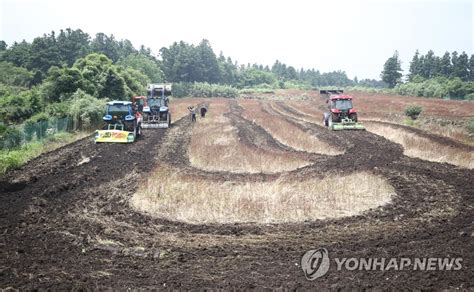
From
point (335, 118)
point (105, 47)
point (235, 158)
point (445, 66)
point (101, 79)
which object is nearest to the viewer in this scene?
point (235, 158)

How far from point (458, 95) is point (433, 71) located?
39.3 m

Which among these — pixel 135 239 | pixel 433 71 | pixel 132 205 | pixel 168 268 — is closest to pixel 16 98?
pixel 132 205

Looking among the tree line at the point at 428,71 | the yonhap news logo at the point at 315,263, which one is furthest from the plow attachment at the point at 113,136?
the tree line at the point at 428,71

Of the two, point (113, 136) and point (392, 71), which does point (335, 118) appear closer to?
point (113, 136)

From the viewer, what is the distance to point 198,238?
8266 mm

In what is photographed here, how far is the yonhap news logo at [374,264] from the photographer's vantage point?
6582mm

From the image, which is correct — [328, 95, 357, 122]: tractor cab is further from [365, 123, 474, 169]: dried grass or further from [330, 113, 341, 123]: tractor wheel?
[365, 123, 474, 169]: dried grass

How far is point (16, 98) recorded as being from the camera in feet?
82.8

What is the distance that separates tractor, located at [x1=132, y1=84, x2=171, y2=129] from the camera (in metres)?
28.1

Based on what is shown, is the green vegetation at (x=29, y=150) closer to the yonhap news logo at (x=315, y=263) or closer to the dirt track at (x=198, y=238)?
the dirt track at (x=198, y=238)

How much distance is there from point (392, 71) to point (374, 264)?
10315 cm

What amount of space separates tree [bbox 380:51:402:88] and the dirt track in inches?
3699

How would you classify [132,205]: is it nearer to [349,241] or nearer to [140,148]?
[349,241]

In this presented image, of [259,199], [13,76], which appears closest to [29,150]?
[259,199]
